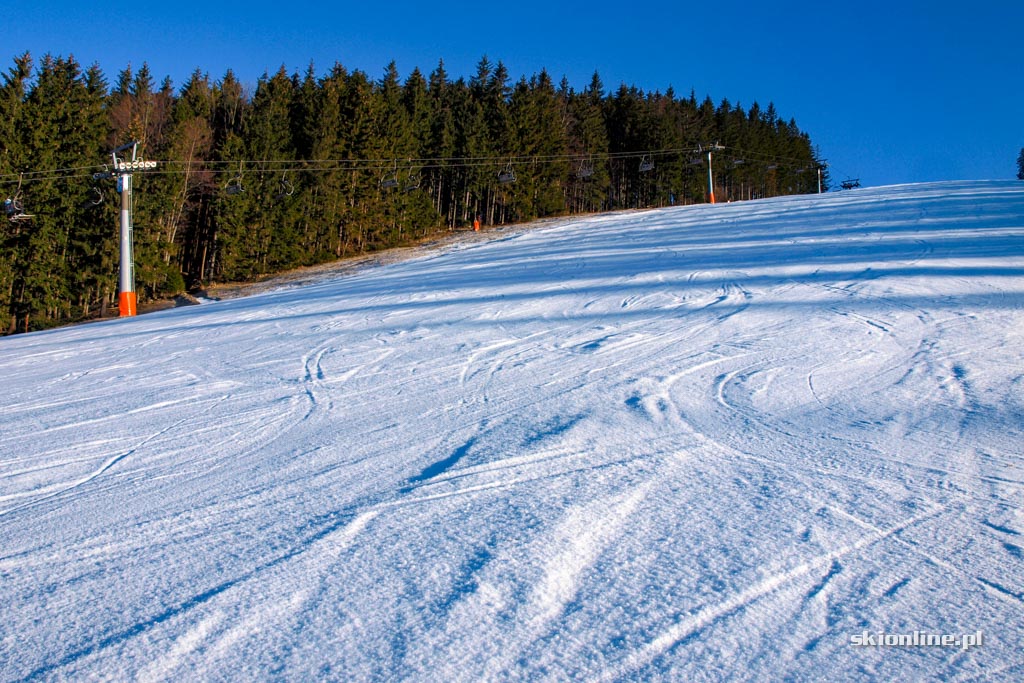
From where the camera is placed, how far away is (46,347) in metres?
12.6

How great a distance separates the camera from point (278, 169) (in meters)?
44.6

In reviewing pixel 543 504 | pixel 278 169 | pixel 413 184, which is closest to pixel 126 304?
pixel 413 184

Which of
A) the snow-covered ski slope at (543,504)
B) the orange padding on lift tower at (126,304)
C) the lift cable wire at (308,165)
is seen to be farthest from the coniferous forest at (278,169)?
the snow-covered ski slope at (543,504)

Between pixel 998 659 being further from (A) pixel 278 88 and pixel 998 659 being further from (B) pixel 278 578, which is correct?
(A) pixel 278 88

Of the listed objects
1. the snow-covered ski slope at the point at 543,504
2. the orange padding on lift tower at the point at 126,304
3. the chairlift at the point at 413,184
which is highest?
the chairlift at the point at 413,184

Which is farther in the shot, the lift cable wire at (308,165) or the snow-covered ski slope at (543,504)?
the lift cable wire at (308,165)

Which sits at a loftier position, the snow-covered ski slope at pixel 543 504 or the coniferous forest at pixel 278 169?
the coniferous forest at pixel 278 169

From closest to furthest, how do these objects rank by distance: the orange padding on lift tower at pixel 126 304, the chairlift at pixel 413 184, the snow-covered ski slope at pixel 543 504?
the snow-covered ski slope at pixel 543 504
the orange padding on lift tower at pixel 126 304
the chairlift at pixel 413 184

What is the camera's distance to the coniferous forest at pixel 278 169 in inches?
1382

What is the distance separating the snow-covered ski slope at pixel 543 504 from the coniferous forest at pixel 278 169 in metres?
24.1

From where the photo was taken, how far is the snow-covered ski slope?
2.42 meters

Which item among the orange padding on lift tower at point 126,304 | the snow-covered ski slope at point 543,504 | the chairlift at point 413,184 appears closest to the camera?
the snow-covered ski slope at point 543,504

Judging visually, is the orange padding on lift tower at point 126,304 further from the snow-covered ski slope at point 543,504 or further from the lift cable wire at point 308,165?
the snow-covered ski slope at point 543,504

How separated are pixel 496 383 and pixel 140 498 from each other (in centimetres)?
342
